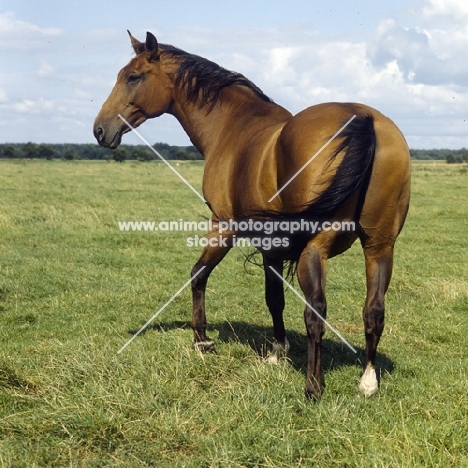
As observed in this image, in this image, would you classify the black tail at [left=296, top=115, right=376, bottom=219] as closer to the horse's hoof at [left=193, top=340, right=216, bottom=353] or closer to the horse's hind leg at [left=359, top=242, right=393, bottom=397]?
the horse's hind leg at [left=359, top=242, right=393, bottom=397]

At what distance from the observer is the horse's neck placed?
510cm

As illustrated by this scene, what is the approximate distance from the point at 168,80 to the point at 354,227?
9.05 feet

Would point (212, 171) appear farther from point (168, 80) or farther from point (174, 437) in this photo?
point (174, 437)

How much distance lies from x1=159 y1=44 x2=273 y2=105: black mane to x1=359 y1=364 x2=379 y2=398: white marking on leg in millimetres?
2834

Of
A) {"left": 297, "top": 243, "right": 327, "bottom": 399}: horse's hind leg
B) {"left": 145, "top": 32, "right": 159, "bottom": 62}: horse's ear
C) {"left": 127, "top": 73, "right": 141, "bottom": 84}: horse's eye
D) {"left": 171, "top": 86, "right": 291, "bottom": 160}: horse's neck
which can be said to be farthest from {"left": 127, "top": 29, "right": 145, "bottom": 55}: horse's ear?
{"left": 297, "top": 243, "right": 327, "bottom": 399}: horse's hind leg

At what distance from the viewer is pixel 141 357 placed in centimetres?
443

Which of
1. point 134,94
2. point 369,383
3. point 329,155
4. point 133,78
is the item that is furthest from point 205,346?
point 133,78

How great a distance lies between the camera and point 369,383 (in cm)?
404

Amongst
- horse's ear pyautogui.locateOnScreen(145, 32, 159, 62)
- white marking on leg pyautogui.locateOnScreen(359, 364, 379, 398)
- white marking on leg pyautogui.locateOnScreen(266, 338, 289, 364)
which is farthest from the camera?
horse's ear pyautogui.locateOnScreen(145, 32, 159, 62)

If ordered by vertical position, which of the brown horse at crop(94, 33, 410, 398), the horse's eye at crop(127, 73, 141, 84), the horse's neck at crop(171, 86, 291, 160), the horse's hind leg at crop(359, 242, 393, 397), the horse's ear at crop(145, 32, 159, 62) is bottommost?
the horse's hind leg at crop(359, 242, 393, 397)

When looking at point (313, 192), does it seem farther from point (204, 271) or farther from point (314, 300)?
point (204, 271)

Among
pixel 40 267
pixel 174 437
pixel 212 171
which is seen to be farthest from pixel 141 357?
pixel 40 267

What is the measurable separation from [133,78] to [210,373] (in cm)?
297

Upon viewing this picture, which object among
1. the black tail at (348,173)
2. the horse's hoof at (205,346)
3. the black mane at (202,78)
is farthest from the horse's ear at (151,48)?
the horse's hoof at (205,346)
